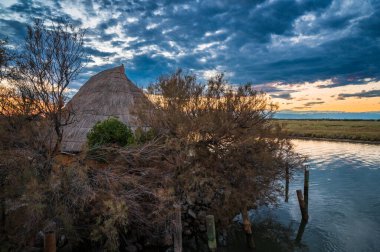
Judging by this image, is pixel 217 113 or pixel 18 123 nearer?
pixel 18 123

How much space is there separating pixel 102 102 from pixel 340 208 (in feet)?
59.4

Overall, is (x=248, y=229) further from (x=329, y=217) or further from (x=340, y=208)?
(x=340, y=208)

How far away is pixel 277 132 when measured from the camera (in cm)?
1680

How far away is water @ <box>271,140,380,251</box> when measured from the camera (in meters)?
14.8

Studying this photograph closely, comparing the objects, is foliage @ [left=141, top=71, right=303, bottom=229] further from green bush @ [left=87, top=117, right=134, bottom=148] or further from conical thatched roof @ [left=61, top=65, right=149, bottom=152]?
conical thatched roof @ [left=61, top=65, right=149, bottom=152]

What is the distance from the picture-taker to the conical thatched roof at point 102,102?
19.9 m

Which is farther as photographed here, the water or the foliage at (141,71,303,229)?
the water

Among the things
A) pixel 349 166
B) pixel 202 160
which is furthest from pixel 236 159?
pixel 349 166

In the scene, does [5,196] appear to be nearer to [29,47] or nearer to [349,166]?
[29,47]

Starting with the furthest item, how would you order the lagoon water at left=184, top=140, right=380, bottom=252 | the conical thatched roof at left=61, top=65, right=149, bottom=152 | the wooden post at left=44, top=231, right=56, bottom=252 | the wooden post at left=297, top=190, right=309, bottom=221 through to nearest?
the conical thatched roof at left=61, top=65, right=149, bottom=152 → the wooden post at left=297, top=190, right=309, bottom=221 → the lagoon water at left=184, top=140, right=380, bottom=252 → the wooden post at left=44, top=231, right=56, bottom=252

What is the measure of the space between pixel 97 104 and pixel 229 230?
1313cm

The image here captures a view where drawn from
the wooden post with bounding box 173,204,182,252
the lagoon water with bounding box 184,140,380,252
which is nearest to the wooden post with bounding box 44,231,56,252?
the wooden post with bounding box 173,204,182,252

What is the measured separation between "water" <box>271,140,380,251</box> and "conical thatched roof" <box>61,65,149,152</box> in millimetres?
12223

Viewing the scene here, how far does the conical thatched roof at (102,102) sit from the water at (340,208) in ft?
40.1
